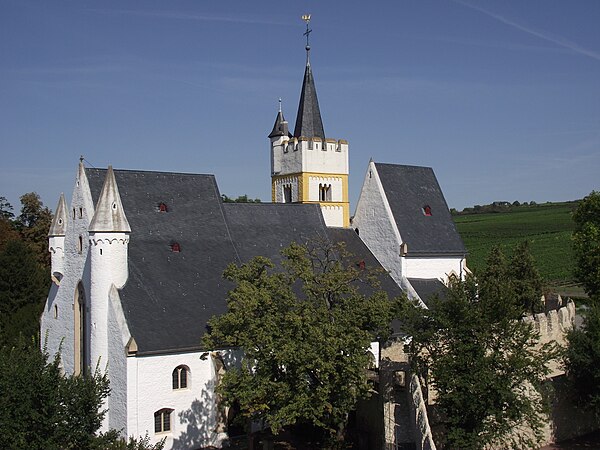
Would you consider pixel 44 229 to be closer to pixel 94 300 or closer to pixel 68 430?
pixel 94 300

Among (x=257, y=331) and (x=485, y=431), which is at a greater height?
(x=257, y=331)

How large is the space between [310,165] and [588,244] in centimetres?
2443

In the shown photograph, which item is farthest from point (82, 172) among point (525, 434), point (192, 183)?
point (525, 434)

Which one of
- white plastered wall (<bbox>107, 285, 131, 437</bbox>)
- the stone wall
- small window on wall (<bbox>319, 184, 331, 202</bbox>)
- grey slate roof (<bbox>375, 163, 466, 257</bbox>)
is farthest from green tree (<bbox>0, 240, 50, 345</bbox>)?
the stone wall

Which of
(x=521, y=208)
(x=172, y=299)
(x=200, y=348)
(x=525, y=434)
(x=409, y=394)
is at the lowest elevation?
(x=525, y=434)

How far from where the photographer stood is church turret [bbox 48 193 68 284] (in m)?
31.9

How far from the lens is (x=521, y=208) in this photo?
177m

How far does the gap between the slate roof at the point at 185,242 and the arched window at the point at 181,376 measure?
0.90 m

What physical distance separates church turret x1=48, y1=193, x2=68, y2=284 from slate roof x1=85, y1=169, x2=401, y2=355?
9.40ft

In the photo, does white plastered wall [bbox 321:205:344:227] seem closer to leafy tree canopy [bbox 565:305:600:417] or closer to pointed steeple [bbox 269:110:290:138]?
pointed steeple [bbox 269:110:290:138]

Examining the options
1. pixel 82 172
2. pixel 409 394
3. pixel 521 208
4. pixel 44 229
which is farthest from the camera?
pixel 521 208

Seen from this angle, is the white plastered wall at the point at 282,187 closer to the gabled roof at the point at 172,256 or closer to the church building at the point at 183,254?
the church building at the point at 183,254

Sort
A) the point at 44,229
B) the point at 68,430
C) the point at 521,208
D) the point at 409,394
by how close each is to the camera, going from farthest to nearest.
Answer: the point at 521,208 < the point at 44,229 < the point at 409,394 < the point at 68,430

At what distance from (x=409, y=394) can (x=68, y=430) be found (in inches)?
493
